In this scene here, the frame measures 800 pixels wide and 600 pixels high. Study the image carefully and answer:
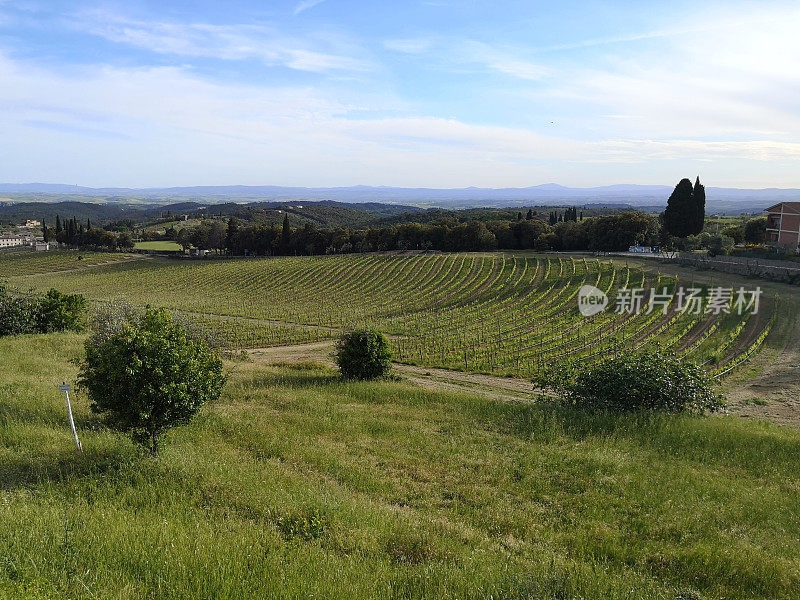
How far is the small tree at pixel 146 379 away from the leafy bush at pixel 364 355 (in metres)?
11.9

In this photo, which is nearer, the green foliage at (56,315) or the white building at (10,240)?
the green foliage at (56,315)

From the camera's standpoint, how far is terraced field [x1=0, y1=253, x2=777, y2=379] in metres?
30.5

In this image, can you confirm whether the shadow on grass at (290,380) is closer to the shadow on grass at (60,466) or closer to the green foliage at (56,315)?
the shadow on grass at (60,466)

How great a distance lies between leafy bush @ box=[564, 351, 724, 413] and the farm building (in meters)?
51.5

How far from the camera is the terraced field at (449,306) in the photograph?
30.5 meters

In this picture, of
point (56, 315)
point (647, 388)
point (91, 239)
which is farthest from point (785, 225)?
point (91, 239)

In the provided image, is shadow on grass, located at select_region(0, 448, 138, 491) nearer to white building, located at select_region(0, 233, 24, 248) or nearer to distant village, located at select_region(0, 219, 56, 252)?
distant village, located at select_region(0, 219, 56, 252)

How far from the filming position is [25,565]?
5.60 metres

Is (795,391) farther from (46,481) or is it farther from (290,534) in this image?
(46,481)

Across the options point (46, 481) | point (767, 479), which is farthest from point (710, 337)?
point (46, 481)

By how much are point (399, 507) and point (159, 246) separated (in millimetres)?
116348

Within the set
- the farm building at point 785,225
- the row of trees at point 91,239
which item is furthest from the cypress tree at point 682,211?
the row of trees at point 91,239

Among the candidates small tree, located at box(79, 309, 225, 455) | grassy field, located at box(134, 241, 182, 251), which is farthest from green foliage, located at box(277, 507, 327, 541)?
grassy field, located at box(134, 241, 182, 251)

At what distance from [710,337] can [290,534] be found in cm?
3230
